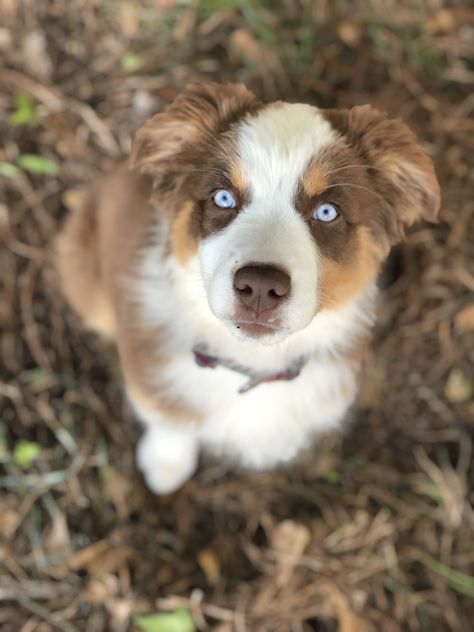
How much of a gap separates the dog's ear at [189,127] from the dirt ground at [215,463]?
5.64ft

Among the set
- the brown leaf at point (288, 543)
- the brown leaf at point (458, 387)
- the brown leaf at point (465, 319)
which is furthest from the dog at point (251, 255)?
the brown leaf at point (465, 319)

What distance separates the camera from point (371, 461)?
397 cm

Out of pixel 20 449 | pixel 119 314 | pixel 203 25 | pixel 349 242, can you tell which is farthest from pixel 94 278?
pixel 203 25

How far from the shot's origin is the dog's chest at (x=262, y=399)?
2898mm

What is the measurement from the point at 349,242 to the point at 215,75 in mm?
2328

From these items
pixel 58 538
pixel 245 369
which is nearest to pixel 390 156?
pixel 245 369

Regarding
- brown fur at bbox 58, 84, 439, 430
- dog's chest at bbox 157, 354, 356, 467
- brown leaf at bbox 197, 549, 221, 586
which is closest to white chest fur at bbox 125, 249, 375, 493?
dog's chest at bbox 157, 354, 356, 467

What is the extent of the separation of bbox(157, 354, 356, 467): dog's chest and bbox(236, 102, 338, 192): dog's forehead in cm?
93

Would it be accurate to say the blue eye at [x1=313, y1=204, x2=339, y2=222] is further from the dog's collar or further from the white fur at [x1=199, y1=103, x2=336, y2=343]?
the dog's collar

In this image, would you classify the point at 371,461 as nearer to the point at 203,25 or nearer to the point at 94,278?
the point at 94,278

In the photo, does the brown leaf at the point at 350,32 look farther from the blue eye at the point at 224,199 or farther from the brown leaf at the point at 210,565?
the brown leaf at the point at 210,565

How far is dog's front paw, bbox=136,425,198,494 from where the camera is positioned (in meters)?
3.38

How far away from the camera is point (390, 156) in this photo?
2438 millimetres

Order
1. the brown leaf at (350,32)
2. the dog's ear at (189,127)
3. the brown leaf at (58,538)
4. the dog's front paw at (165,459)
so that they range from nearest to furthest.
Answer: the dog's ear at (189,127), the dog's front paw at (165,459), the brown leaf at (58,538), the brown leaf at (350,32)
